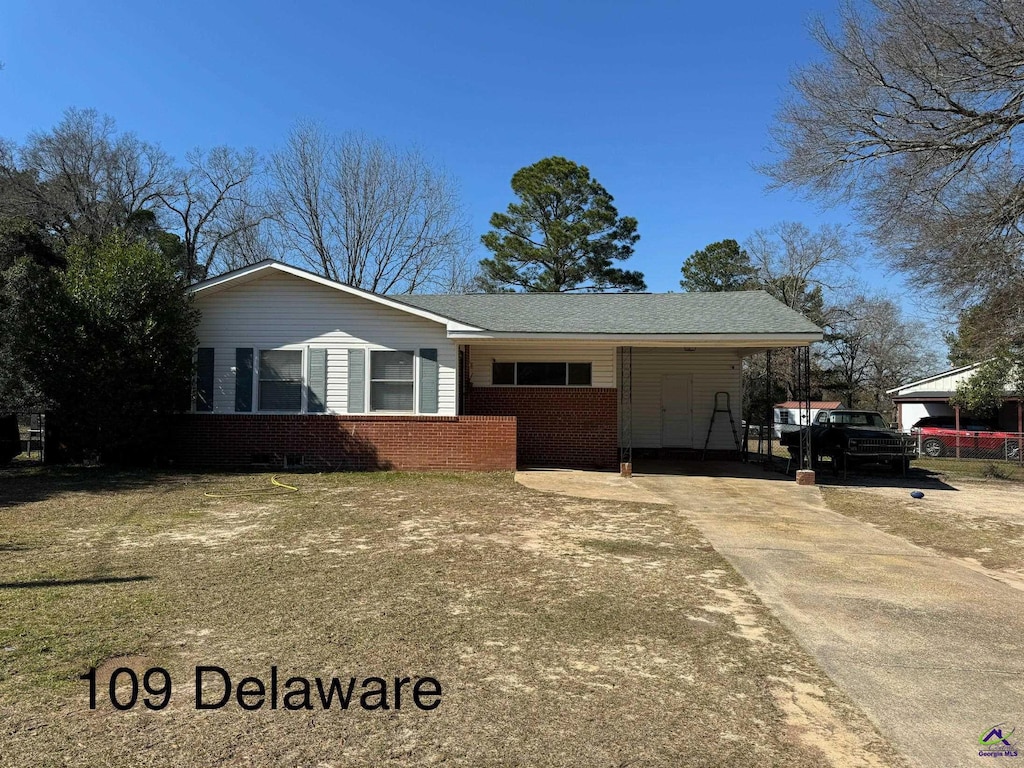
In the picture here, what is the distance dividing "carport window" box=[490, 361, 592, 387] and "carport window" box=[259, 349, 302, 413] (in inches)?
166

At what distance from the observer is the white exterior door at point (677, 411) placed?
654 inches

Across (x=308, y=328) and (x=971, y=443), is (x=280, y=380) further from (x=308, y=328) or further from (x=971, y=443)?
(x=971, y=443)

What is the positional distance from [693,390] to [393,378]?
7636mm

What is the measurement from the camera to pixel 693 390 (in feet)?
54.4

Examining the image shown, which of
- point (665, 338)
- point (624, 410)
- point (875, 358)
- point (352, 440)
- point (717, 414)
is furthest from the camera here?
point (875, 358)

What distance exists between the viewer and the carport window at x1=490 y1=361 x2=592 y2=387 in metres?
14.7

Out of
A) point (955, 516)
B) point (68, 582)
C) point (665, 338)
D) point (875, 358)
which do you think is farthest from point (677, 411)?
point (875, 358)

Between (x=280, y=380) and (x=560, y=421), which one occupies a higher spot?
(x=280, y=380)

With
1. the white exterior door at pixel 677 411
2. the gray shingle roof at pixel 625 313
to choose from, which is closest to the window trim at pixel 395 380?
the gray shingle roof at pixel 625 313

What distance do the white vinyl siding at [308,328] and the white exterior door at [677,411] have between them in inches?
235

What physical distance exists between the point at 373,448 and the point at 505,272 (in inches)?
871

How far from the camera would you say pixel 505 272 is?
112 ft

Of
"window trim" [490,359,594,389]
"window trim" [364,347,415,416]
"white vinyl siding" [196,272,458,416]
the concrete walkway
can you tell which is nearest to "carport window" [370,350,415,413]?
"window trim" [364,347,415,416]

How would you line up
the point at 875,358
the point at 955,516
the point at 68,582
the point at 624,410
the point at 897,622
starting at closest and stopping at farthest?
the point at 897,622
the point at 68,582
the point at 955,516
the point at 624,410
the point at 875,358
